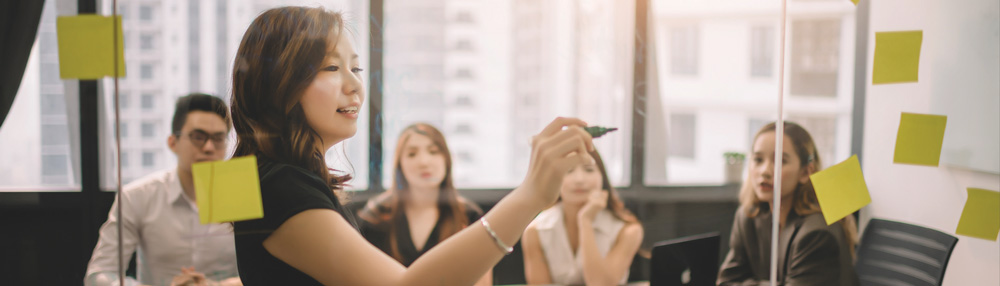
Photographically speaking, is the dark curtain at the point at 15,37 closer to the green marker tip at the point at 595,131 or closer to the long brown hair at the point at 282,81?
the long brown hair at the point at 282,81

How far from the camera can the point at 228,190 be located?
943mm

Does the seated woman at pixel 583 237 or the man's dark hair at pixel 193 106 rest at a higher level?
the man's dark hair at pixel 193 106

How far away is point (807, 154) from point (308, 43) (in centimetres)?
112

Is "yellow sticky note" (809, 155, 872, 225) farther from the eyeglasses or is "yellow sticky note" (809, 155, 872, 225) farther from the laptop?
the eyeglasses

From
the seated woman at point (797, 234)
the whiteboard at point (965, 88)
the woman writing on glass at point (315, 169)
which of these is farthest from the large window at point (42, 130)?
the whiteboard at point (965, 88)

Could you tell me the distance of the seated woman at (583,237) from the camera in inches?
49.2

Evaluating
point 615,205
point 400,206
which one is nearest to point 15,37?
point 400,206

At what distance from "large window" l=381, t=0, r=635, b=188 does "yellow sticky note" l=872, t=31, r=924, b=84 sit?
549 millimetres

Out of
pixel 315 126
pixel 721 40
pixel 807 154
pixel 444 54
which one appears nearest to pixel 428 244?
pixel 315 126

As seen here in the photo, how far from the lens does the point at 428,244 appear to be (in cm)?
113

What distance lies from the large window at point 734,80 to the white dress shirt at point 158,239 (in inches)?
41.3

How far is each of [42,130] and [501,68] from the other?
3.29 feet

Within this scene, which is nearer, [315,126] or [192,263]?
[315,126]

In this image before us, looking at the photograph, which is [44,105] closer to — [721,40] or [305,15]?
[305,15]
